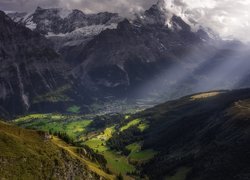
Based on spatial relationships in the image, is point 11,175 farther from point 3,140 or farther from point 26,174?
point 3,140

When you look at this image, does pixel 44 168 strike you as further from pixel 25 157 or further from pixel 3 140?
pixel 3 140

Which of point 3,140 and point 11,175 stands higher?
point 3,140

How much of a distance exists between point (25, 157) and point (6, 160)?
1059 cm

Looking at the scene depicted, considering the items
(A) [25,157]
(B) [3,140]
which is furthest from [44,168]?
(B) [3,140]

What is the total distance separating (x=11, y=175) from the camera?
182 meters

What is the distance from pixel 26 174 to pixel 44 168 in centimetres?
1239

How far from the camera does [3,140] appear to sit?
198625 millimetres

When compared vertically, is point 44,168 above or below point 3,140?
below

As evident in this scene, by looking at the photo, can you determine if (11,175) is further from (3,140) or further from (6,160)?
(3,140)

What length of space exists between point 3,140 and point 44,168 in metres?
22.7

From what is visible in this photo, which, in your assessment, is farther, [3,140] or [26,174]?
[3,140]

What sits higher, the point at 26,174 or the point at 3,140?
the point at 3,140

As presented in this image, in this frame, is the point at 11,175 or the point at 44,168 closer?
the point at 11,175

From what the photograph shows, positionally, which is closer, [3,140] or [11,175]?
[11,175]
